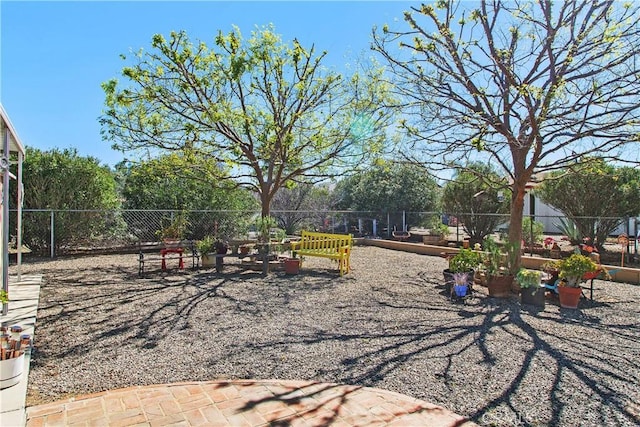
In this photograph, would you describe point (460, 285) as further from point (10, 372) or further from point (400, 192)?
point (400, 192)

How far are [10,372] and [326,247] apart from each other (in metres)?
6.99

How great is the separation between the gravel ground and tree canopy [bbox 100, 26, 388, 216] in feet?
12.0

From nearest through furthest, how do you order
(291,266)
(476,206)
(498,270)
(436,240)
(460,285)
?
(460,285), (498,270), (291,266), (436,240), (476,206)

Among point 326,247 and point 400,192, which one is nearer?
point 326,247

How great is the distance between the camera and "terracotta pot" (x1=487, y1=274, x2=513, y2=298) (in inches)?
263

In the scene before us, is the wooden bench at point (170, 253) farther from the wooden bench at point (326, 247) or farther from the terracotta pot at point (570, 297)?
the terracotta pot at point (570, 297)

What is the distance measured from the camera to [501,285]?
6.68 m

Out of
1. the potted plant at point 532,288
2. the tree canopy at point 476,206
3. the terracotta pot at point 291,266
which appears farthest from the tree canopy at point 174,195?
the potted plant at point 532,288

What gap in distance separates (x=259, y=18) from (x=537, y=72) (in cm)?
589

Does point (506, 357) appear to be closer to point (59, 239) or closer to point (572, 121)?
point (572, 121)

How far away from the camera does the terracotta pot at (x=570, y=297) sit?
6.10 m

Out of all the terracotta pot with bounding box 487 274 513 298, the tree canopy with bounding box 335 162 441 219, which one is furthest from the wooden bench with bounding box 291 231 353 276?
the tree canopy with bounding box 335 162 441 219

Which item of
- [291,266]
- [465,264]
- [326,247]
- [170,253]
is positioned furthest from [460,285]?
[170,253]

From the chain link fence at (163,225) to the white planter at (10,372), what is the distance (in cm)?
918
